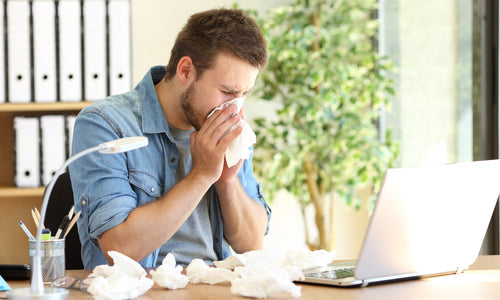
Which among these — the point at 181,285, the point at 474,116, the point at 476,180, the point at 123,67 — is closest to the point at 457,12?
the point at 474,116

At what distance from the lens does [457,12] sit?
279cm

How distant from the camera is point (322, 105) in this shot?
9.70ft

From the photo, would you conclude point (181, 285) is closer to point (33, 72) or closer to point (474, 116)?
point (33, 72)

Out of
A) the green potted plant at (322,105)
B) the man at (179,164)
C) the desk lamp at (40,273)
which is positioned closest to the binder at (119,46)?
the green potted plant at (322,105)

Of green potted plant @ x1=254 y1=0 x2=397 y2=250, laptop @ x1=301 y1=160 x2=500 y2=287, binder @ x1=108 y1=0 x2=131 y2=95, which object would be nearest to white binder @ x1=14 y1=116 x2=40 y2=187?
binder @ x1=108 y1=0 x2=131 y2=95

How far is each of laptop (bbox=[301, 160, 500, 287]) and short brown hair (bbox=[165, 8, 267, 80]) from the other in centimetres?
60

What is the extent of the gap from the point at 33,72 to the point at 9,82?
10 cm

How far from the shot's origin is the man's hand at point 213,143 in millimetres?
1552

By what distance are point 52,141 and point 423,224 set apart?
180cm

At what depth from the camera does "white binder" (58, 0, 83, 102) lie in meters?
2.58

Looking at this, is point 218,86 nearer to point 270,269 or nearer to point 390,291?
point 270,269

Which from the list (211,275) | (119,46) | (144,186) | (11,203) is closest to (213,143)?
(144,186)

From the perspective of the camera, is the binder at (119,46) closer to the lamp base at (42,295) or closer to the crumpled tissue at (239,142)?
the crumpled tissue at (239,142)

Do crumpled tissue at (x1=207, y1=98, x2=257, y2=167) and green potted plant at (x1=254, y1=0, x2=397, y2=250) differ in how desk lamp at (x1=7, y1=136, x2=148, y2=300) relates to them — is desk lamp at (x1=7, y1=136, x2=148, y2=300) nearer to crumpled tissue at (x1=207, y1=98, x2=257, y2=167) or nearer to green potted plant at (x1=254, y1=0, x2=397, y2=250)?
crumpled tissue at (x1=207, y1=98, x2=257, y2=167)
